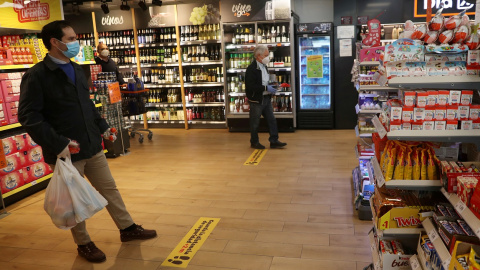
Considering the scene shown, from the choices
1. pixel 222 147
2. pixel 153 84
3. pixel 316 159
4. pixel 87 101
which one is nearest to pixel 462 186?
pixel 87 101

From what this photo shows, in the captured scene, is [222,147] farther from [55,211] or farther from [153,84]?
[55,211]

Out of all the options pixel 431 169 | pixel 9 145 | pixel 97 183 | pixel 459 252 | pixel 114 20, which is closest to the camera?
pixel 459 252

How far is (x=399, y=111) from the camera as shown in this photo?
227 cm

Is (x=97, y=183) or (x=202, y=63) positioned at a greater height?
(x=202, y=63)

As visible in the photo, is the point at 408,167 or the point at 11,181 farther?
the point at 11,181

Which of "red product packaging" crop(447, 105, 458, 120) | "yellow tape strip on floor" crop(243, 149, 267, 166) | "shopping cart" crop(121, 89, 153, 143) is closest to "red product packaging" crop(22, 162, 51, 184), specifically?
"shopping cart" crop(121, 89, 153, 143)

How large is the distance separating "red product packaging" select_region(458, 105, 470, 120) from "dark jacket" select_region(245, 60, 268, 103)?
4.26m

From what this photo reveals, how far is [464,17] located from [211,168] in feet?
13.2

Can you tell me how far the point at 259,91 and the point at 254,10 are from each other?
2.18 m

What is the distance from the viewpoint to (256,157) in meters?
6.17

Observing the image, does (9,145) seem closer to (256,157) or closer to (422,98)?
(256,157)

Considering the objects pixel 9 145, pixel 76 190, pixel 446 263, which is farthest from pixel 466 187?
pixel 9 145

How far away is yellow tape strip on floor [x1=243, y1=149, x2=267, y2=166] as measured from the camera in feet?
19.3

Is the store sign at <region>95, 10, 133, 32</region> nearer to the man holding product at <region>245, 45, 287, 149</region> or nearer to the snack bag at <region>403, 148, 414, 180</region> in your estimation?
the man holding product at <region>245, 45, 287, 149</region>
